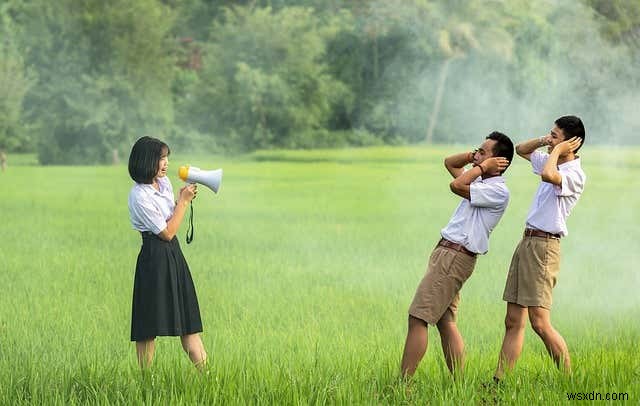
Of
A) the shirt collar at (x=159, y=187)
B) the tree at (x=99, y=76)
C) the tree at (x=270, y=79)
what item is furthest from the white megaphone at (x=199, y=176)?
the tree at (x=99, y=76)


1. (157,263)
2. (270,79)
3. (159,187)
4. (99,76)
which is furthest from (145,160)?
(99,76)

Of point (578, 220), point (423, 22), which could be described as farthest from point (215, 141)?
point (578, 220)

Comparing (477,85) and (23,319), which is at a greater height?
(477,85)

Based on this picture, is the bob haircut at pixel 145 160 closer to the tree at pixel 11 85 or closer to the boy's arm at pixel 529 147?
the boy's arm at pixel 529 147

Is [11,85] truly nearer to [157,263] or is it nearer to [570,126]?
[157,263]

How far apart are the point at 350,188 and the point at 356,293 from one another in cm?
1106

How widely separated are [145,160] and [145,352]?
0.94 meters

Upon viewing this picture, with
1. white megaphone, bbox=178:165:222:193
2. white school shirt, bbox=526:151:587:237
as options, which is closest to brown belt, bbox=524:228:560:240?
white school shirt, bbox=526:151:587:237

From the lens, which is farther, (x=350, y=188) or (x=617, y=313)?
(x=350, y=188)

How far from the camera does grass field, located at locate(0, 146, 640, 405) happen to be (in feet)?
19.3

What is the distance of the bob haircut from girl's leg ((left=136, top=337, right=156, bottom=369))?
79 centimetres

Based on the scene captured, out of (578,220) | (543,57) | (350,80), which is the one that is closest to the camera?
(578,220)

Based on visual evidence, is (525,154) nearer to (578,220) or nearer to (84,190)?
(578,220)

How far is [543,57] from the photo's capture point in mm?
18328
